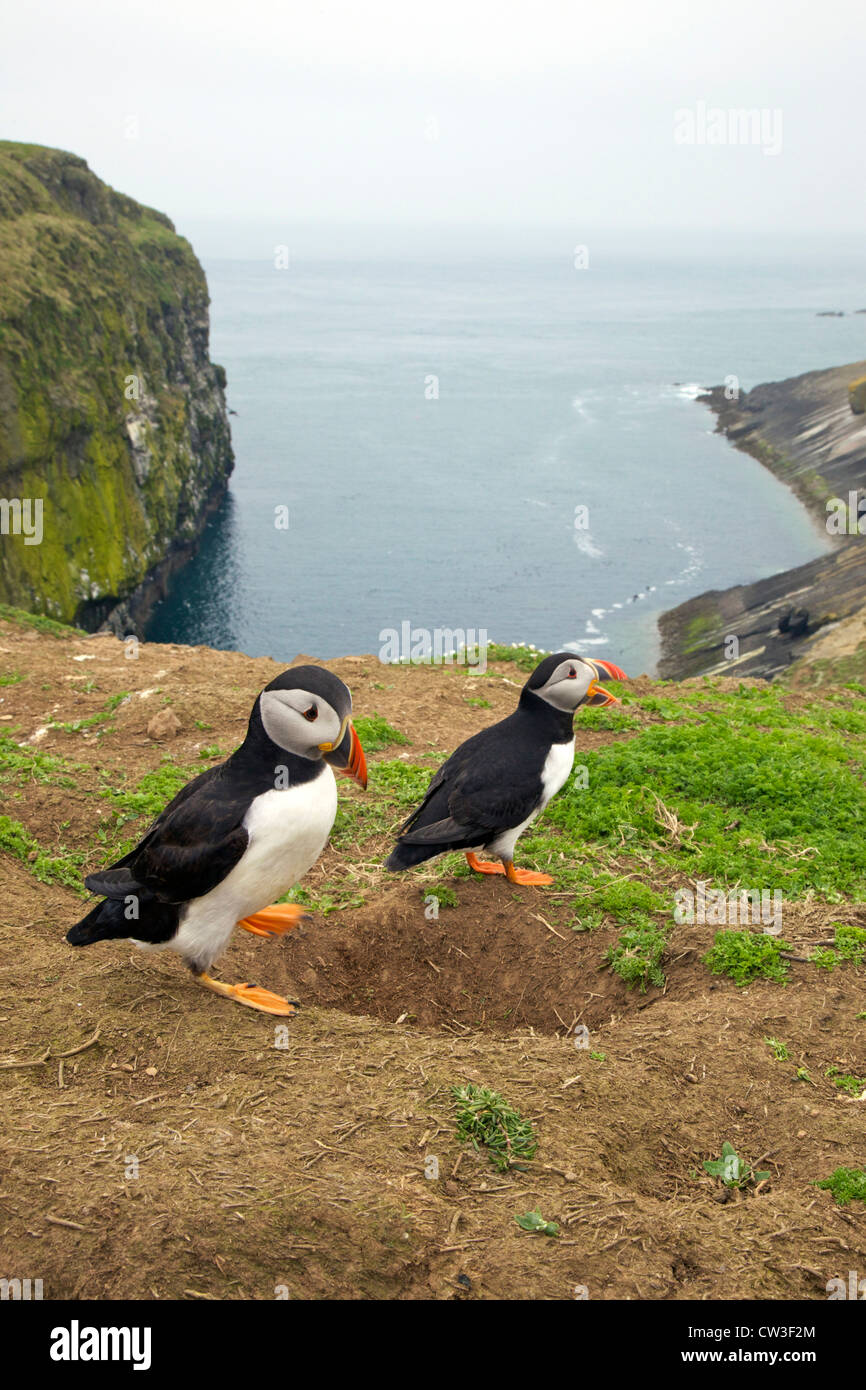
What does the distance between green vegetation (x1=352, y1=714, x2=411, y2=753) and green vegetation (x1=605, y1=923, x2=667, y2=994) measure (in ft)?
17.3

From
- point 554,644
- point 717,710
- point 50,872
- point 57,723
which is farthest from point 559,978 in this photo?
point 554,644

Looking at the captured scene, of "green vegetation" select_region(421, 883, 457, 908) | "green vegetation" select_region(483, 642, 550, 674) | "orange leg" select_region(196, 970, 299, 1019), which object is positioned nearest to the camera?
"orange leg" select_region(196, 970, 299, 1019)

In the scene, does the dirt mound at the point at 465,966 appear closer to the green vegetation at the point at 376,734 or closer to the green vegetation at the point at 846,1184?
the green vegetation at the point at 846,1184

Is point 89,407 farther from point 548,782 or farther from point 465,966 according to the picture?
point 465,966

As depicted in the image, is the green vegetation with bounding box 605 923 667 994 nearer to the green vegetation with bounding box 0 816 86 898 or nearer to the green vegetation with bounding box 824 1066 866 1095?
the green vegetation with bounding box 824 1066 866 1095

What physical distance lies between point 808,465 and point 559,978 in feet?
345

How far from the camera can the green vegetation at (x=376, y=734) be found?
13250mm

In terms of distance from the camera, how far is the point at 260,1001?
721 centimetres

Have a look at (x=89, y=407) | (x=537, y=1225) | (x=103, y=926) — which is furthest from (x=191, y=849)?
(x=89, y=407)

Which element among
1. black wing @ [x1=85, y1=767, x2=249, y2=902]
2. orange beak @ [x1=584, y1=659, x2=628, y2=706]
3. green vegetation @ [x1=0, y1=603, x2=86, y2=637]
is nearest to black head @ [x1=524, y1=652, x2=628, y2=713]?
orange beak @ [x1=584, y1=659, x2=628, y2=706]

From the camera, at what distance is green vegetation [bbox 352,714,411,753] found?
13250 mm

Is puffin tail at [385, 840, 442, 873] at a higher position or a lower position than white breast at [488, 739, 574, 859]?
lower

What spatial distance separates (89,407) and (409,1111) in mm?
67751

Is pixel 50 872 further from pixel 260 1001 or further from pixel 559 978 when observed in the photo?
pixel 559 978
